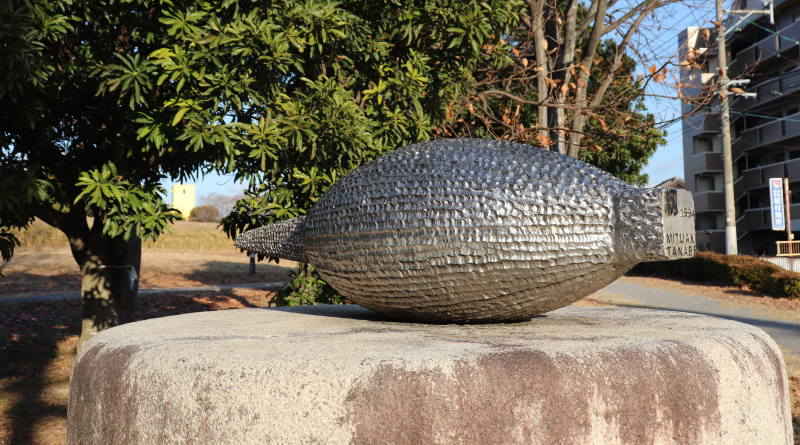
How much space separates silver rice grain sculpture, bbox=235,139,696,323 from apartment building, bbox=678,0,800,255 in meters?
22.3

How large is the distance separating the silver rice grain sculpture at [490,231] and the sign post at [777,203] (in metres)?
20.3

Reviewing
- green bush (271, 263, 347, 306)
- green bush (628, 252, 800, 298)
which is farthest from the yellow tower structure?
green bush (271, 263, 347, 306)

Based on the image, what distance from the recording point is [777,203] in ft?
64.4

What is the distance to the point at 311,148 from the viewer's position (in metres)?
4.51

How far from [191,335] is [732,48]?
31.9m

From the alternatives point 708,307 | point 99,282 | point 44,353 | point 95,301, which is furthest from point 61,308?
point 708,307

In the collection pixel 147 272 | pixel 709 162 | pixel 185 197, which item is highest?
pixel 185 197

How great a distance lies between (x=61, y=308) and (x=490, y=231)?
11954 millimetres

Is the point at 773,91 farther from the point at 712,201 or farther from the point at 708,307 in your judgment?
the point at 708,307

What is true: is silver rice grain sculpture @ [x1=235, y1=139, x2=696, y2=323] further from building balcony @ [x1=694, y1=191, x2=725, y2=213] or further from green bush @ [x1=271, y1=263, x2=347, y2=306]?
building balcony @ [x1=694, y1=191, x2=725, y2=213]

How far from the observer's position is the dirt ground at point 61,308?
17.0ft

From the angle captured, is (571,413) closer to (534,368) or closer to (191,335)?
(534,368)

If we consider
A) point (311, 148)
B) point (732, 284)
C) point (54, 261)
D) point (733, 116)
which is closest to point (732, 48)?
point (733, 116)

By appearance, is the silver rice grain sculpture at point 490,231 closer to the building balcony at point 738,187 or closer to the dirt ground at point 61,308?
the dirt ground at point 61,308
